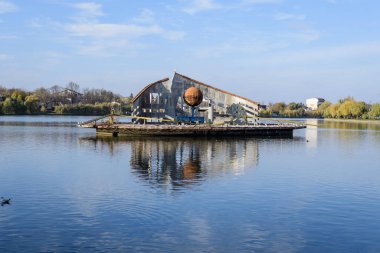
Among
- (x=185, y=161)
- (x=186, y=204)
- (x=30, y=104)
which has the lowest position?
(x=186, y=204)

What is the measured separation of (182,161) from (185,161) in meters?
0.28

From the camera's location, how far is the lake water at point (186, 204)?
18641 millimetres

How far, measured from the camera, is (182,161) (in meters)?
43.3

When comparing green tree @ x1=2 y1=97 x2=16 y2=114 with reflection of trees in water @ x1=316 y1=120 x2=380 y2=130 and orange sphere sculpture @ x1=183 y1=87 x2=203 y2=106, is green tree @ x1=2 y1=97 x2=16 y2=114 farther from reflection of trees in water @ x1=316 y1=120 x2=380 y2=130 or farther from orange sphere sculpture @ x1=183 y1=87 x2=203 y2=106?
reflection of trees in water @ x1=316 y1=120 x2=380 y2=130

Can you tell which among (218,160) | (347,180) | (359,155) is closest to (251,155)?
(218,160)

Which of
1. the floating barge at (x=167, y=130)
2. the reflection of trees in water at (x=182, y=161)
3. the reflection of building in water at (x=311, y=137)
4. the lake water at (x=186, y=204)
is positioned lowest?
the lake water at (x=186, y=204)

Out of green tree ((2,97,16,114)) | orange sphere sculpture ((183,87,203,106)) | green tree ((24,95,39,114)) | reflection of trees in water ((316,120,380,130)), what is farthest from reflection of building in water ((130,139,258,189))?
green tree ((24,95,39,114))

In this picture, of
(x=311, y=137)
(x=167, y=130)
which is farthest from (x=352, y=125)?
(x=167, y=130)

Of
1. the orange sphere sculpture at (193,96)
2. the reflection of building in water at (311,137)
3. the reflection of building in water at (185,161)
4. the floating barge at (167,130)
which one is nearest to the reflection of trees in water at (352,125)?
the reflection of building in water at (311,137)

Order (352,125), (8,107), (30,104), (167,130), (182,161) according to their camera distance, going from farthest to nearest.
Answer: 1. (30,104)
2. (8,107)
3. (352,125)
4. (167,130)
5. (182,161)

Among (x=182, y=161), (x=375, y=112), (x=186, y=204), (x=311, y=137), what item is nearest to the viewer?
(x=186, y=204)

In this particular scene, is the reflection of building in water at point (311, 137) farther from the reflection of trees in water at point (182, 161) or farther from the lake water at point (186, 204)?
the lake water at point (186, 204)

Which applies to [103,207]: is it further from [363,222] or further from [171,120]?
[171,120]

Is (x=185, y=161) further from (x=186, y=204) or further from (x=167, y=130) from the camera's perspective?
(x=167, y=130)
